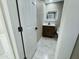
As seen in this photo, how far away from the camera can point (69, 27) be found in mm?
615

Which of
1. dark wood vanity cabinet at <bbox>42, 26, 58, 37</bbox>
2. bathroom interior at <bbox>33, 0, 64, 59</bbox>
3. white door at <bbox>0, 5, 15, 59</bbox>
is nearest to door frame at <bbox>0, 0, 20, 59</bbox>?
white door at <bbox>0, 5, 15, 59</bbox>

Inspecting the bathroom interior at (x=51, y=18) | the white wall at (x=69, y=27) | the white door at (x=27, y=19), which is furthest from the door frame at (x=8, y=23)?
the bathroom interior at (x=51, y=18)

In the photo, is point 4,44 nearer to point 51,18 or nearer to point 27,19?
point 27,19

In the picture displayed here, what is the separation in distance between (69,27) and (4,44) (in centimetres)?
111

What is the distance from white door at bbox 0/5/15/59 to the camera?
1.00 meters

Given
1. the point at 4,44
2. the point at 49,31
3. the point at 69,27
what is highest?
the point at 69,27

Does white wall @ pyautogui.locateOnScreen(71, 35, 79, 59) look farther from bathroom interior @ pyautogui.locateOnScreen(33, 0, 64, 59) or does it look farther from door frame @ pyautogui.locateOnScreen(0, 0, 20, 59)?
bathroom interior @ pyautogui.locateOnScreen(33, 0, 64, 59)

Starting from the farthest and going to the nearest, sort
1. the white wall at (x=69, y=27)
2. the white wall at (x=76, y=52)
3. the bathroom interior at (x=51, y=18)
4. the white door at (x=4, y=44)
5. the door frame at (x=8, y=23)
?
the bathroom interior at (x=51, y=18) < the white door at (x=4, y=44) < the door frame at (x=8, y=23) < the white wall at (x=76, y=52) < the white wall at (x=69, y=27)

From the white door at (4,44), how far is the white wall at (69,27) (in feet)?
2.80

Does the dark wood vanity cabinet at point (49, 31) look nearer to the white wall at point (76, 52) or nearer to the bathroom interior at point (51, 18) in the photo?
the bathroom interior at point (51, 18)

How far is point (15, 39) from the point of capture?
112 cm

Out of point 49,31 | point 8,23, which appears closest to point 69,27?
point 8,23

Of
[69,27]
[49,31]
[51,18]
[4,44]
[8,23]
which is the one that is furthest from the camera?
[51,18]

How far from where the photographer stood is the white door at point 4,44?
100 cm
